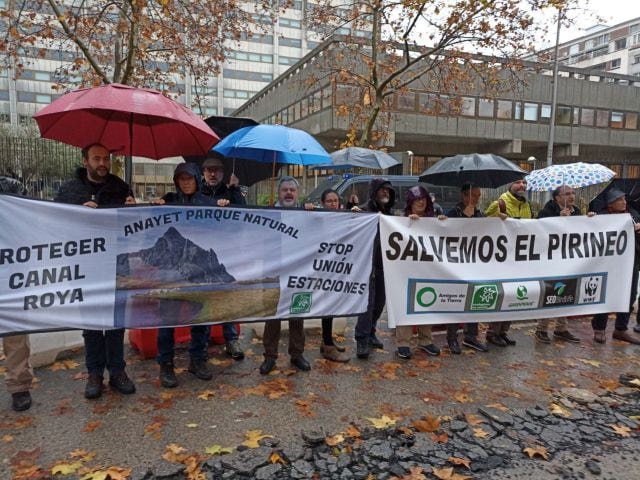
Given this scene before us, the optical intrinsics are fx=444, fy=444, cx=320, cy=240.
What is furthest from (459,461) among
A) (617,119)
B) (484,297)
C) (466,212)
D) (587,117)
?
(617,119)

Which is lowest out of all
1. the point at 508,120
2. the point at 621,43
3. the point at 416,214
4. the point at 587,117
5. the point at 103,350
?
the point at 103,350

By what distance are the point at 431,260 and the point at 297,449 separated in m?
2.42

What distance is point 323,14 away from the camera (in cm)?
1106

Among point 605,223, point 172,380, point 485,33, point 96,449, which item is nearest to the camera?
point 96,449

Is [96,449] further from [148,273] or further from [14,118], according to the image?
[14,118]

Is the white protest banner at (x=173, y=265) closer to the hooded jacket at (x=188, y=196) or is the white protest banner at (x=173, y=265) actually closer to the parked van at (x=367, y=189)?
the hooded jacket at (x=188, y=196)

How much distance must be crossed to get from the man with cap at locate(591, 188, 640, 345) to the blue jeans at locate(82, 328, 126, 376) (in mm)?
5336

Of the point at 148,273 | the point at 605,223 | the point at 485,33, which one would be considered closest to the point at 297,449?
the point at 148,273

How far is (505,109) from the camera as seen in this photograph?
29891mm

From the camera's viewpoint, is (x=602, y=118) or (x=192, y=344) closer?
(x=192, y=344)

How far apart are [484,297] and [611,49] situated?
10609 centimetres

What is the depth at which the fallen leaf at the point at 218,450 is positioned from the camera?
2.93m

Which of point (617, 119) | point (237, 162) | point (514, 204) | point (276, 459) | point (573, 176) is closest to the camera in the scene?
point (276, 459)

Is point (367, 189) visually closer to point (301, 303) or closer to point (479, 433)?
point (301, 303)
